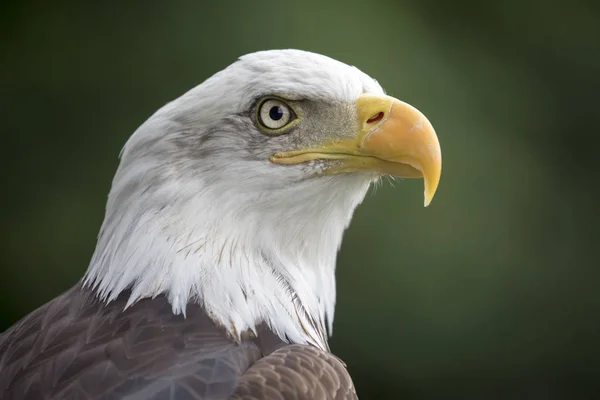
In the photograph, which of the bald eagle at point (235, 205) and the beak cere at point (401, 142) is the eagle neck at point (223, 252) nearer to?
the bald eagle at point (235, 205)

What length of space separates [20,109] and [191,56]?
0.99m

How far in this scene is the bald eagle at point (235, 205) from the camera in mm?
2332

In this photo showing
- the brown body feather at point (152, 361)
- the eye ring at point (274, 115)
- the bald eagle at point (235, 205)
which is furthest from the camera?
the eye ring at point (274, 115)

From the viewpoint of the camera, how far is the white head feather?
239 centimetres

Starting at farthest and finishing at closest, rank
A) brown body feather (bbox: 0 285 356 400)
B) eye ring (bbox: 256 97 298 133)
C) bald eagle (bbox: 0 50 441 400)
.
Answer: eye ring (bbox: 256 97 298 133), bald eagle (bbox: 0 50 441 400), brown body feather (bbox: 0 285 356 400)

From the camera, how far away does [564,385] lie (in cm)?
542

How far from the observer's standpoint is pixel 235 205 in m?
2.46

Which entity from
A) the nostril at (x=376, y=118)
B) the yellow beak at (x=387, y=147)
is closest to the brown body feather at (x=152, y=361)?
the yellow beak at (x=387, y=147)

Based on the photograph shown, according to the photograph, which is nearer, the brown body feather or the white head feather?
the brown body feather

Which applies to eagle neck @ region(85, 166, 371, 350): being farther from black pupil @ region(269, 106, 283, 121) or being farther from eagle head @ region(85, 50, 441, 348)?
black pupil @ region(269, 106, 283, 121)

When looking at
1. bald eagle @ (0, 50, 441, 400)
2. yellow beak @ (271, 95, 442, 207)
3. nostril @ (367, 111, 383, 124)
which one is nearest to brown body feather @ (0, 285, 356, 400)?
bald eagle @ (0, 50, 441, 400)

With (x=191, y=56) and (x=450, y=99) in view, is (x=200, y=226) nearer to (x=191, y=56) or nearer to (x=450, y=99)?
(x=191, y=56)

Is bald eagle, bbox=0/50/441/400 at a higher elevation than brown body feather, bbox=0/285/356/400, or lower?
higher

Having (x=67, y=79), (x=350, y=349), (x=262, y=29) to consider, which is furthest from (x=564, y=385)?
(x=67, y=79)
